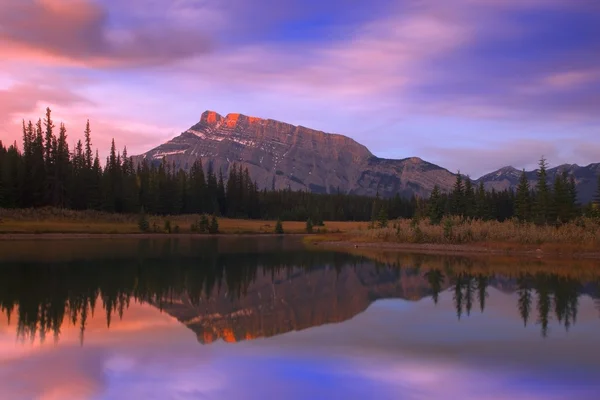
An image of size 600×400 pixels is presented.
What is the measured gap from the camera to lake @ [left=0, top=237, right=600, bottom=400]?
10266mm

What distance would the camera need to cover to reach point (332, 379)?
35.1 ft

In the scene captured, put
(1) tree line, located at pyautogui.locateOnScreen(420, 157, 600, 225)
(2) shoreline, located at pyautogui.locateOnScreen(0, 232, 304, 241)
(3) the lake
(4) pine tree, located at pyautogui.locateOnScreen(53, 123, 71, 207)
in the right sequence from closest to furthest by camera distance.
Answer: (3) the lake < (2) shoreline, located at pyautogui.locateOnScreen(0, 232, 304, 241) < (1) tree line, located at pyautogui.locateOnScreen(420, 157, 600, 225) < (4) pine tree, located at pyautogui.locateOnScreen(53, 123, 71, 207)

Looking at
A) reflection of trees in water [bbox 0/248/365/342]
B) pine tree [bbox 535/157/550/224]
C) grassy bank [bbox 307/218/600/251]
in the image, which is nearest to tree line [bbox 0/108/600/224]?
pine tree [bbox 535/157/550/224]

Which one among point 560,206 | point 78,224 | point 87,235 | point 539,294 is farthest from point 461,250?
point 78,224

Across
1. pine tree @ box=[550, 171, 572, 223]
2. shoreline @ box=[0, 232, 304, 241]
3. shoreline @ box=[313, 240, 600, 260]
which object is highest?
pine tree @ box=[550, 171, 572, 223]

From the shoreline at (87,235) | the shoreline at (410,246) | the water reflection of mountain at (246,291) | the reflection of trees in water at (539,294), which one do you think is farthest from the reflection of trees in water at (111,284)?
the shoreline at (87,235)

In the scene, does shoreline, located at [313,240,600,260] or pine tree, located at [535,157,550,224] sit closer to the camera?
shoreline, located at [313,240,600,260]

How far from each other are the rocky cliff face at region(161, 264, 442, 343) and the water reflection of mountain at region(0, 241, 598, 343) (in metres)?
0.03

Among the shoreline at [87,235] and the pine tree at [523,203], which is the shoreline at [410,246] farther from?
the pine tree at [523,203]

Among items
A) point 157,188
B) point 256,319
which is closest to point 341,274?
point 256,319

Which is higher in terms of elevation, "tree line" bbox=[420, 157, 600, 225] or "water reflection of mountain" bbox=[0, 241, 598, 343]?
"tree line" bbox=[420, 157, 600, 225]

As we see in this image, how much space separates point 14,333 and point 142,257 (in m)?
→ 24.6

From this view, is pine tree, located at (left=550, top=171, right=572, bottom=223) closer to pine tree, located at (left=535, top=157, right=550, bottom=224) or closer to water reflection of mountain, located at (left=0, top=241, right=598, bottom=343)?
pine tree, located at (left=535, top=157, right=550, bottom=224)

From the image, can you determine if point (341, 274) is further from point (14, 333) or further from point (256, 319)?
point (14, 333)
